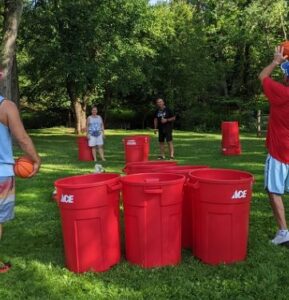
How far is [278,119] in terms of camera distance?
18.7 ft

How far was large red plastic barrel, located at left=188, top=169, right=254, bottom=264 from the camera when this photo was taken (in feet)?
16.6

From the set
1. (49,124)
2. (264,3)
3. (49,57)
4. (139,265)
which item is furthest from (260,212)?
(49,124)

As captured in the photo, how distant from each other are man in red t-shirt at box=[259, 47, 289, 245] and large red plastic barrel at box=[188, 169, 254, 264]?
0.55 m

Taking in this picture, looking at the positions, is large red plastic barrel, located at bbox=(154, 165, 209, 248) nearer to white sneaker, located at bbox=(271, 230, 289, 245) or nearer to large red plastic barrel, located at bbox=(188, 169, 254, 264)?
large red plastic barrel, located at bbox=(188, 169, 254, 264)

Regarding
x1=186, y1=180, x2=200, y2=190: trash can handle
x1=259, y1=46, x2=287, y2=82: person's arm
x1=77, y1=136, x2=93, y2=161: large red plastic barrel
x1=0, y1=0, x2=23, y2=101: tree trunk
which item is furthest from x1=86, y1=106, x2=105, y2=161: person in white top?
x1=186, y1=180, x2=200, y2=190: trash can handle

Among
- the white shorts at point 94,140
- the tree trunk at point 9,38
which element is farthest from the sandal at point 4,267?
the tree trunk at point 9,38

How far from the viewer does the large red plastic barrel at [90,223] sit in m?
4.93

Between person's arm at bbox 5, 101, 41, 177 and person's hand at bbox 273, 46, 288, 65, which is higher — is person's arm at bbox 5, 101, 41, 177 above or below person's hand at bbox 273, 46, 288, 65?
below

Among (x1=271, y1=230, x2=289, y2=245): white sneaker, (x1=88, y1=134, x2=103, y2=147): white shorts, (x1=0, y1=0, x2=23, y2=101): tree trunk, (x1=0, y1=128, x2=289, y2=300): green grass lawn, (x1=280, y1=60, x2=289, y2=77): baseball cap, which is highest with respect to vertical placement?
(x1=0, y1=0, x2=23, y2=101): tree trunk

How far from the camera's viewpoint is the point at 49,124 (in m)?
38.6

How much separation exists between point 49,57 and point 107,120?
13590mm

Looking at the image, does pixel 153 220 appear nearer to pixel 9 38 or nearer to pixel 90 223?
pixel 90 223

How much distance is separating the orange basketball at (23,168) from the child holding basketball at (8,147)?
0.04 metres

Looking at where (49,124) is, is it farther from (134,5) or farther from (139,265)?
(139,265)
